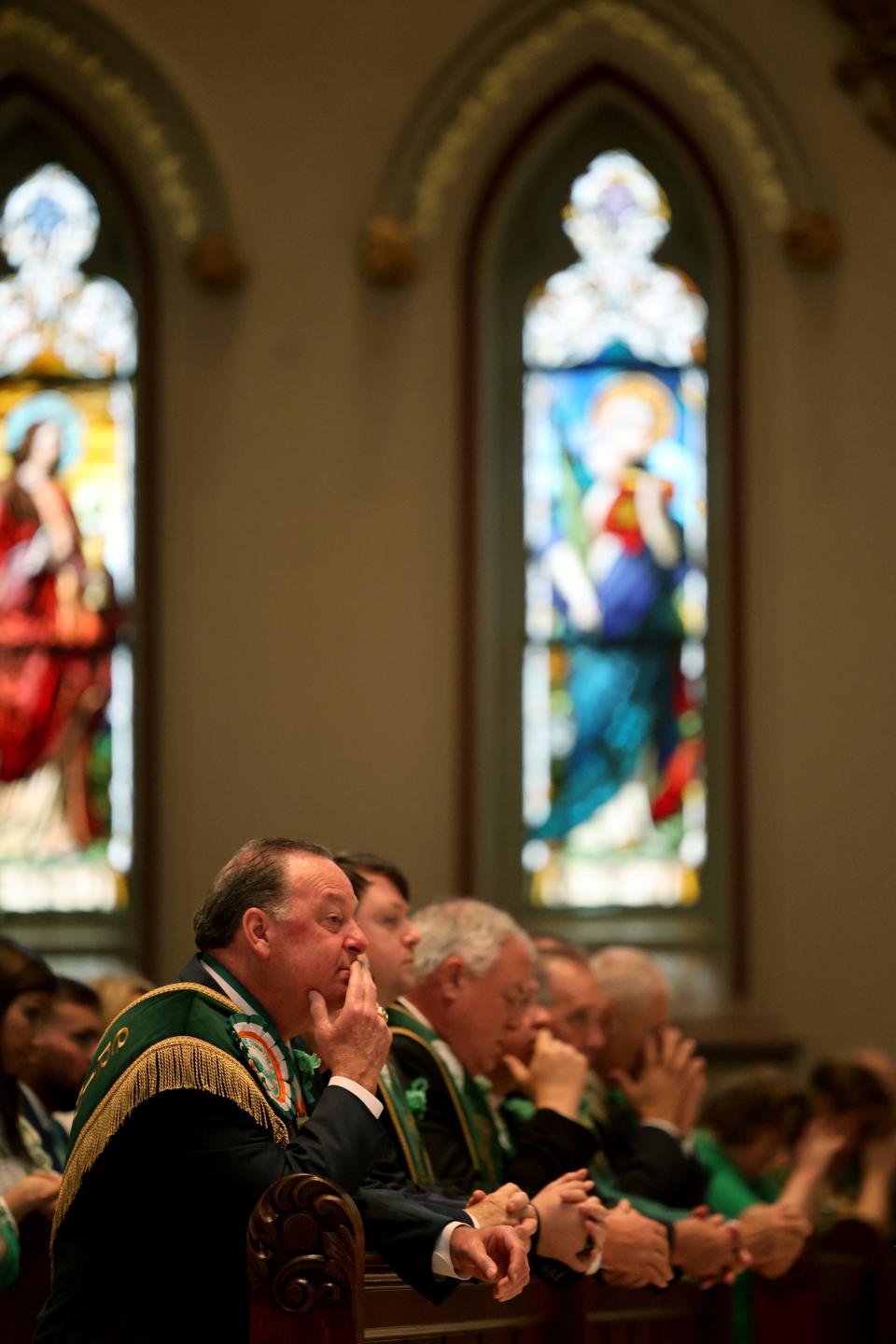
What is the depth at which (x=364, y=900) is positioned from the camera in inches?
155

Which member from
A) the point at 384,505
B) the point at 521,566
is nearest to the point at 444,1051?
the point at 384,505

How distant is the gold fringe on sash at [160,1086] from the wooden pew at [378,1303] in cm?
20

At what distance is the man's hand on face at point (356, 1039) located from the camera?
297 cm

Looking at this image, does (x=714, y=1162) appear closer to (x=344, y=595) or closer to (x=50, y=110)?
(x=344, y=595)

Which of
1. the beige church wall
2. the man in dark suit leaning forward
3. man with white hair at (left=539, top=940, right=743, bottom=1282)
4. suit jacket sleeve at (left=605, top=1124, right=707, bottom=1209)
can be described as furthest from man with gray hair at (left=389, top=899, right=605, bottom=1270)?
the beige church wall

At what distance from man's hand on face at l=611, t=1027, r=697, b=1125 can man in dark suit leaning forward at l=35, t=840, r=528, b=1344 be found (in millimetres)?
2128

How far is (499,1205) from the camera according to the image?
336cm

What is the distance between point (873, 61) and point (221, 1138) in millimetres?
6719

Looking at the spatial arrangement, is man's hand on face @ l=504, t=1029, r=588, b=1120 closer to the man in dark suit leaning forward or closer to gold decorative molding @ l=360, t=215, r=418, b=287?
the man in dark suit leaning forward

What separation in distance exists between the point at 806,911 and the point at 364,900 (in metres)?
4.66

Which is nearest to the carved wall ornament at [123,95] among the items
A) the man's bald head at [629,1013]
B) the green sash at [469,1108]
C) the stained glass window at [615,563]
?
the stained glass window at [615,563]

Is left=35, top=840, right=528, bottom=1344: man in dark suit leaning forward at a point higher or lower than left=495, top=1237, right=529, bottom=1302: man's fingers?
higher

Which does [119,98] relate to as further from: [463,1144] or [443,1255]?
[443,1255]

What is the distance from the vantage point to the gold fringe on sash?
2.88m
